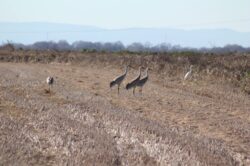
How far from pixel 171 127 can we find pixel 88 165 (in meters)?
5.60

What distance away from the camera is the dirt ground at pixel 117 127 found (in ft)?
42.7

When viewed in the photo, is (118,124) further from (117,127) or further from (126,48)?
(126,48)

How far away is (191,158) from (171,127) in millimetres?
3960

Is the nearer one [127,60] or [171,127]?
[171,127]

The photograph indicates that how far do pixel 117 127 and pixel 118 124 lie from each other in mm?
426

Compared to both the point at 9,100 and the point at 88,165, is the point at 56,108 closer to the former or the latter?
the point at 9,100

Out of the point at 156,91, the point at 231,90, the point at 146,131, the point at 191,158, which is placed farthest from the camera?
the point at 231,90

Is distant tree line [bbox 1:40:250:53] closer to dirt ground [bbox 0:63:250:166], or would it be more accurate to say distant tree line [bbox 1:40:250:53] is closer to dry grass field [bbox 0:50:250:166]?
dry grass field [bbox 0:50:250:166]

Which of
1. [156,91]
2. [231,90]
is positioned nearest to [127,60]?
[231,90]

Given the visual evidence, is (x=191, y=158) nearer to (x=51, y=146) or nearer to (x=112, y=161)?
(x=112, y=161)

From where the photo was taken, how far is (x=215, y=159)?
13.4m

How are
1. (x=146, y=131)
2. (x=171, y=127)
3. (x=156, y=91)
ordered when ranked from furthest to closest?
(x=156, y=91)
(x=171, y=127)
(x=146, y=131)

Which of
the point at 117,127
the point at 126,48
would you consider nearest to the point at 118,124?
the point at 117,127

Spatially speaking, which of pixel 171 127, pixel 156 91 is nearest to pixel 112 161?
pixel 171 127
